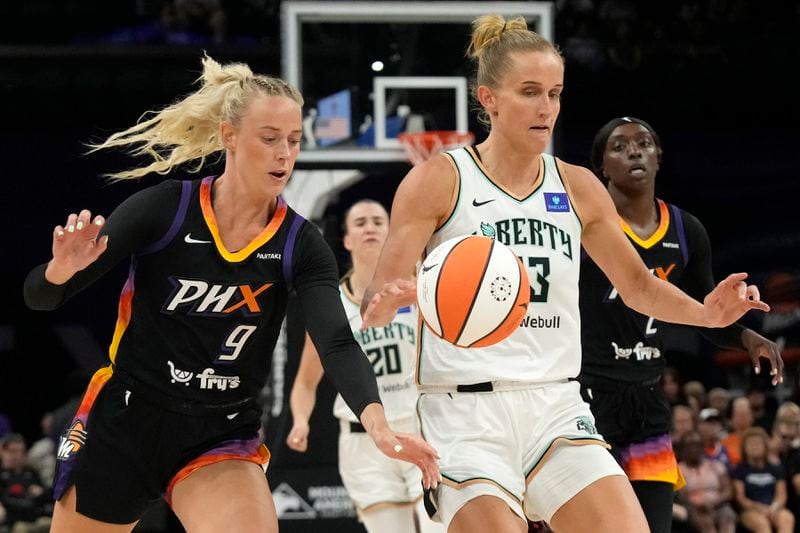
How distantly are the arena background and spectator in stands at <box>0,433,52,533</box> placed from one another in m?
2.15

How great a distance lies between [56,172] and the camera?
13.2 m

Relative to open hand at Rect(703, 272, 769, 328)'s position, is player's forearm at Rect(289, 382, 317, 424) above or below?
below

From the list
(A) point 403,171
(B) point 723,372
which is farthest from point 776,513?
(A) point 403,171

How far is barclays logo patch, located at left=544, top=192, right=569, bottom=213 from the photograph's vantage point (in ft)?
13.0

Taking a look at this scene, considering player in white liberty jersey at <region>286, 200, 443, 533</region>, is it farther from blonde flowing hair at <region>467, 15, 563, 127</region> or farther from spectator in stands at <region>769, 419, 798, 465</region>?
spectator in stands at <region>769, 419, 798, 465</region>

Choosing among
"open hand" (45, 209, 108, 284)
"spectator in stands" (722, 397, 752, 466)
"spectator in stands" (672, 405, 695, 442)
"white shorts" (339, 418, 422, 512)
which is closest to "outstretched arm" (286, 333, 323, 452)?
"white shorts" (339, 418, 422, 512)

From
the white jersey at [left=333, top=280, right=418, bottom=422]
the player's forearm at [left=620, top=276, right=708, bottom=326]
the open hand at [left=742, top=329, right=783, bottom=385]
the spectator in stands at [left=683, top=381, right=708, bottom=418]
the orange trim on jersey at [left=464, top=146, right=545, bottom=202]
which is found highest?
the orange trim on jersey at [left=464, top=146, right=545, bottom=202]

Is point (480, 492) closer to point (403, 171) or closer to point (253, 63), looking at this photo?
point (403, 171)

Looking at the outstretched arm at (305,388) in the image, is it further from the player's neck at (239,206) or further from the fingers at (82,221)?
the fingers at (82,221)

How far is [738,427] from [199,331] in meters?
8.65

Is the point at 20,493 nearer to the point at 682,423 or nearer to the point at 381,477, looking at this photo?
the point at 381,477

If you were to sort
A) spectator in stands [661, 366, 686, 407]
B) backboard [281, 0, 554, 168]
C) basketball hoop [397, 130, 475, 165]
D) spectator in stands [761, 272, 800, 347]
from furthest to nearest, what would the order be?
spectator in stands [761, 272, 800, 347] < spectator in stands [661, 366, 686, 407] < backboard [281, 0, 554, 168] < basketball hoop [397, 130, 475, 165]

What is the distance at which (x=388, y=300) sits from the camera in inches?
141

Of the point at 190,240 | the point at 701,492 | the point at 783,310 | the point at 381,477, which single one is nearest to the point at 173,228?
the point at 190,240
